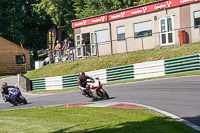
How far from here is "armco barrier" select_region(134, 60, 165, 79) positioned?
2239 centimetres

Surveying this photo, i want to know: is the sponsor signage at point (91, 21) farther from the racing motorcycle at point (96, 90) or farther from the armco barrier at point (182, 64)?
the racing motorcycle at point (96, 90)

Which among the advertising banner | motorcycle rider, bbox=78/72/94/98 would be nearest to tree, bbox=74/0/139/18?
the advertising banner

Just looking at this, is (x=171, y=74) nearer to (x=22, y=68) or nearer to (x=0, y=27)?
(x=22, y=68)

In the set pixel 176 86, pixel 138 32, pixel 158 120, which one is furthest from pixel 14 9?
pixel 158 120

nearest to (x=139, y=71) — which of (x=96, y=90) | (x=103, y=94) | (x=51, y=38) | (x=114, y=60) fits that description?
(x=114, y=60)

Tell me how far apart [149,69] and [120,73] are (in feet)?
9.54

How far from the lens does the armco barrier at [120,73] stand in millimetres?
24359

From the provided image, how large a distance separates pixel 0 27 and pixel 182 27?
39152mm

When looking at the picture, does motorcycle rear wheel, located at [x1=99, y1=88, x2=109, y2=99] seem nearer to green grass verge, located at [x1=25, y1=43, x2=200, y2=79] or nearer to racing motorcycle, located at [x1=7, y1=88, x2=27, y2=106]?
racing motorcycle, located at [x1=7, y1=88, x2=27, y2=106]

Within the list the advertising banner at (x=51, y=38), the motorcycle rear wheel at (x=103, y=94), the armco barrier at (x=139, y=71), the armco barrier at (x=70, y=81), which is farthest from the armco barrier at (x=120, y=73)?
the advertising banner at (x=51, y=38)

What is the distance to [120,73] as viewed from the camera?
25109mm

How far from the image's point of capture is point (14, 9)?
61.6 meters

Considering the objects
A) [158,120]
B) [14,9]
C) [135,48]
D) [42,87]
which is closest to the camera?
[158,120]

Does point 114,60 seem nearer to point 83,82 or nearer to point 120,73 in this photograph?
point 120,73
